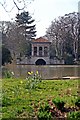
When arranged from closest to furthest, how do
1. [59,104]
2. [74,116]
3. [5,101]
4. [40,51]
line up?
[74,116], [59,104], [5,101], [40,51]

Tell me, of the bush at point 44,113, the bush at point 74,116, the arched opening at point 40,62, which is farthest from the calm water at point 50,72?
the arched opening at point 40,62

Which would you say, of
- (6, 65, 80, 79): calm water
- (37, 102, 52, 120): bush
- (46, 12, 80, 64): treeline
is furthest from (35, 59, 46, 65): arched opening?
(37, 102, 52, 120): bush

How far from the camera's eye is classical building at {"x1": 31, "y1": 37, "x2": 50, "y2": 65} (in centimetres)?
2391

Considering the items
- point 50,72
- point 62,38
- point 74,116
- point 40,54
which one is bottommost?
point 74,116

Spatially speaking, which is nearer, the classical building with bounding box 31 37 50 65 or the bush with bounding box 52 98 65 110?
the bush with bounding box 52 98 65 110

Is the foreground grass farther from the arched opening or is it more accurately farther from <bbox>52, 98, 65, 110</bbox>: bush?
the arched opening

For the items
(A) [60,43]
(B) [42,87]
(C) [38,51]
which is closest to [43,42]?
(A) [60,43]

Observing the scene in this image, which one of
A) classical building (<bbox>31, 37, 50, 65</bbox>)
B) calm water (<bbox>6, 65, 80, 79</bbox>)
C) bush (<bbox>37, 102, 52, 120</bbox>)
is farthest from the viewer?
classical building (<bbox>31, 37, 50, 65</bbox>)

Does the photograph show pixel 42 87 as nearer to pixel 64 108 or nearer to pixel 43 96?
pixel 43 96

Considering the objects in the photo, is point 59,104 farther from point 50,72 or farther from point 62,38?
point 62,38

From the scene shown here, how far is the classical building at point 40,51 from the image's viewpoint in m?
23.9

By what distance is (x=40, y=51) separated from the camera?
2694 centimetres

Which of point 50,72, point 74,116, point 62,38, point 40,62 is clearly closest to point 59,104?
point 74,116

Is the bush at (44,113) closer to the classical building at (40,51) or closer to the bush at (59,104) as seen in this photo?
the bush at (59,104)
